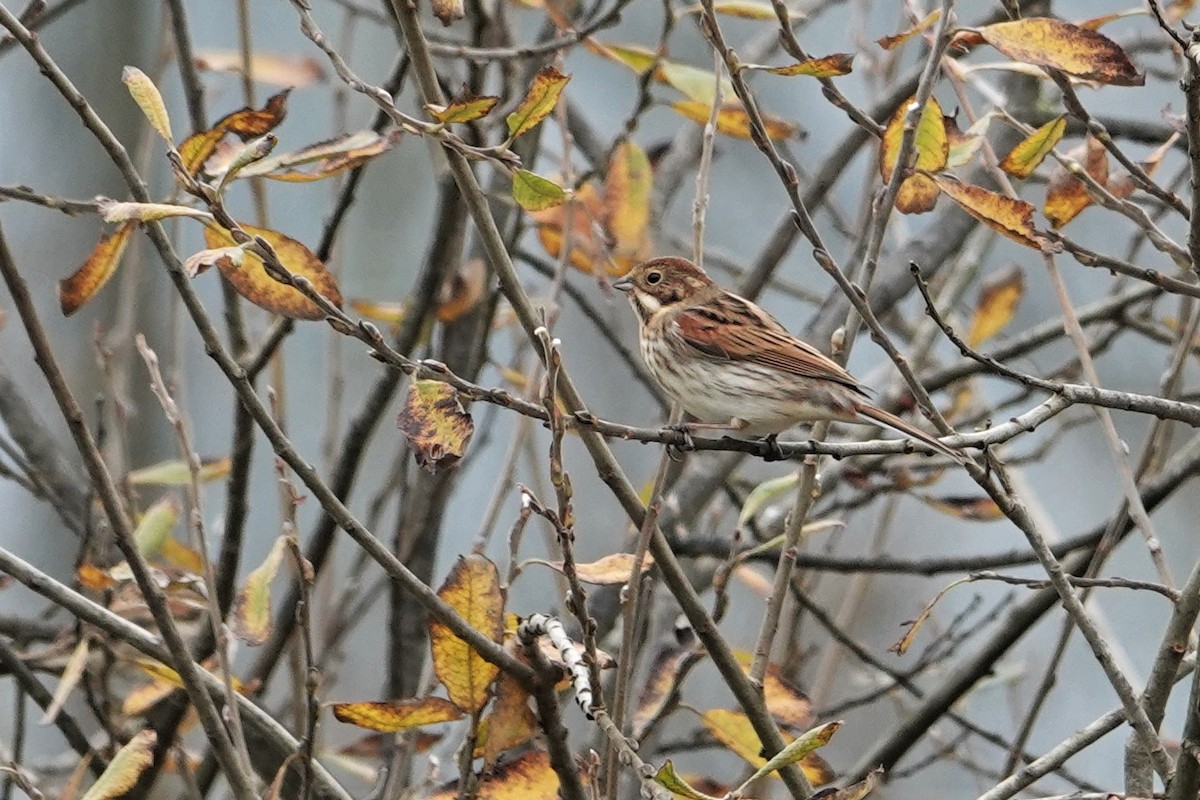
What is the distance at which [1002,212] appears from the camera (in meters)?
2.75

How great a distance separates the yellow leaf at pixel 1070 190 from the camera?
300 centimetres

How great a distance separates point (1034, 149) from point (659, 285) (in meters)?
1.86

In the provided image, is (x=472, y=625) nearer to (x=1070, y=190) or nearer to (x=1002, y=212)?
(x=1002, y=212)

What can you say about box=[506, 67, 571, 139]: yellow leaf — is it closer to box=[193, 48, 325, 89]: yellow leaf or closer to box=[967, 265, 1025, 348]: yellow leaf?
box=[193, 48, 325, 89]: yellow leaf

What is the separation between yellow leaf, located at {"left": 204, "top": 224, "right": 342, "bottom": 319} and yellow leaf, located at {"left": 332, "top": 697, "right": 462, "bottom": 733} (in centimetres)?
68

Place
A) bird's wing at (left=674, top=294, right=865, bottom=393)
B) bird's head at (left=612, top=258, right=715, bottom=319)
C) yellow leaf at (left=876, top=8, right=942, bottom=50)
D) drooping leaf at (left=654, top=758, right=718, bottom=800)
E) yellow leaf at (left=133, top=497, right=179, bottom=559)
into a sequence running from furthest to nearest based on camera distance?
bird's head at (left=612, top=258, right=715, bottom=319), bird's wing at (left=674, top=294, right=865, bottom=393), yellow leaf at (left=133, top=497, right=179, bottom=559), yellow leaf at (left=876, top=8, right=942, bottom=50), drooping leaf at (left=654, top=758, right=718, bottom=800)

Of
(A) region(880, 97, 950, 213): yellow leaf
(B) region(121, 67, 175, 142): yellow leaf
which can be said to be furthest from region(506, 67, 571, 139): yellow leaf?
(A) region(880, 97, 950, 213): yellow leaf

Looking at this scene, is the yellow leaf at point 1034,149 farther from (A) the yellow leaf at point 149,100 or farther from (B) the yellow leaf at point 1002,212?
(A) the yellow leaf at point 149,100

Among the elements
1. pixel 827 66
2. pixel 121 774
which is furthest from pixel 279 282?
pixel 827 66

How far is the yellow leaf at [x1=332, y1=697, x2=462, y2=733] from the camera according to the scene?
2.58m

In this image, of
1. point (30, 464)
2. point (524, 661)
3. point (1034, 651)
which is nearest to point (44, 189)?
point (30, 464)

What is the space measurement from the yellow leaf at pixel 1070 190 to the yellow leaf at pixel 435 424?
1297 millimetres

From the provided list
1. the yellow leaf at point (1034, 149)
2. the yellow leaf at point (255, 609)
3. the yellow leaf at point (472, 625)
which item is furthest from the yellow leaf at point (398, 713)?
the yellow leaf at point (1034, 149)

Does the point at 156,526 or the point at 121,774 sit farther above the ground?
the point at 156,526
